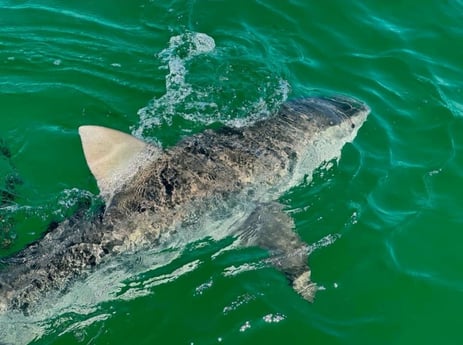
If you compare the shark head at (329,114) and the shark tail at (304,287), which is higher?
the shark head at (329,114)

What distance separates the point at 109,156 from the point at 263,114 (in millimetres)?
3063

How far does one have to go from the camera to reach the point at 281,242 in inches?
379

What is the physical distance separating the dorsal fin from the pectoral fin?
1938 millimetres

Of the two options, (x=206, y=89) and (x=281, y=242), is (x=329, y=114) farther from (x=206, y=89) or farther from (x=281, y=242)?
(x=281, y=242)

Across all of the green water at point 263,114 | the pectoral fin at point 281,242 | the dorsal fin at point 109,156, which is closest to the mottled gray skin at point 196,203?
the pectoral fin at point 281,242

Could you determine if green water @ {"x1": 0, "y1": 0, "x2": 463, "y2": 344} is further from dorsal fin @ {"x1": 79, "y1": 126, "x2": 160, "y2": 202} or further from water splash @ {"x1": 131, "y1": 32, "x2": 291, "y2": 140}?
dorsal fin @ {"x1": 79, "y1": 126, "x2": 160, "y2": 202}

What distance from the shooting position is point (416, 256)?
9969 mm

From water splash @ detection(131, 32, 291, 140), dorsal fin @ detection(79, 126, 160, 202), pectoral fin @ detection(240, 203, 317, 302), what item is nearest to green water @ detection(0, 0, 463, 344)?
water splash @ detection(131, 32, 291, 140)

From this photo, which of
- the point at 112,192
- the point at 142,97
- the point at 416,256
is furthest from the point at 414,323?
the point at 142,97

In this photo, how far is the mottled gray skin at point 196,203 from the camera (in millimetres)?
8453

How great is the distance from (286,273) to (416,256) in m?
2.16

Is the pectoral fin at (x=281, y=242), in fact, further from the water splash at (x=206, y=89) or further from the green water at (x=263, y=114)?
the water splash at (x=206, y=89)

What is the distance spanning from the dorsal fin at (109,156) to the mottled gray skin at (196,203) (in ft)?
0.57

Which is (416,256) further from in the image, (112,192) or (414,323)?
(112,192)
